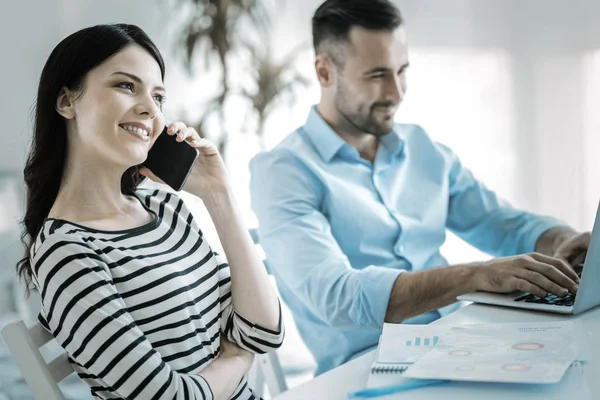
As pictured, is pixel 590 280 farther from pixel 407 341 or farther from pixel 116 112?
pixel 116 112

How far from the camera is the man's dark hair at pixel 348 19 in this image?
1.79m

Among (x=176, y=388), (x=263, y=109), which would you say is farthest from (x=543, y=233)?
(x=263, y=109)

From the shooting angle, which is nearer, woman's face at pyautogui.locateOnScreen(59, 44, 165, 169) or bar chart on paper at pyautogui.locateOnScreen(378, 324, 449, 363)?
bar chart on paper at pyautogui.locateOnScreen(378, 324, 449, 363)

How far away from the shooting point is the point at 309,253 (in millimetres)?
1499

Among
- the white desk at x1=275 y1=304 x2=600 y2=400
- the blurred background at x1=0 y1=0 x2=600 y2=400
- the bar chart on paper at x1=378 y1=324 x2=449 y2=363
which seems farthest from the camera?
the blurred background at x1=0 y1=0 x2=600 y2=400

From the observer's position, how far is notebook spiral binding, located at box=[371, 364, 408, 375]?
Result: 33.7 inches

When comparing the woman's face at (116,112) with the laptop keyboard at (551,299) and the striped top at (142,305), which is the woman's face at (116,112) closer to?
the striped top at (142,305)

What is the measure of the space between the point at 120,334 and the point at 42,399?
14cm

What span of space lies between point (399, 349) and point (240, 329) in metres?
0.35

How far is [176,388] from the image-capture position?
97 centimetres

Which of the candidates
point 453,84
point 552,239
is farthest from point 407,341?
point 453,84

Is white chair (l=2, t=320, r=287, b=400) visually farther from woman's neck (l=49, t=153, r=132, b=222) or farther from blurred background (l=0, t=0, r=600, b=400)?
blurred background (l=0, t=0, r=600, b=400)

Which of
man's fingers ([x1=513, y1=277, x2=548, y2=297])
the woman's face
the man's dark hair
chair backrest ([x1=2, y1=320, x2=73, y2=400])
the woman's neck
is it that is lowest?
man's fingers ([x1=513, y1=277, x2=548, y2=297])

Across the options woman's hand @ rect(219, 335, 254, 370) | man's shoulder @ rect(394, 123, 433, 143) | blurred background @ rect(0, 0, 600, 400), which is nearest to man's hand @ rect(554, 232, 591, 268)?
man's shoulder @ rect(394, 123, 433, 143)
